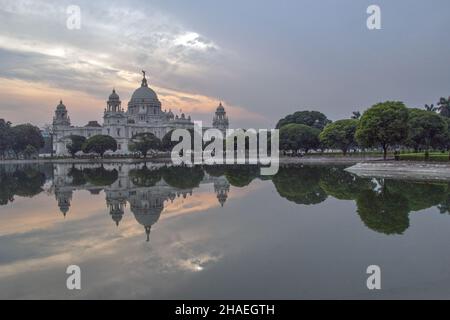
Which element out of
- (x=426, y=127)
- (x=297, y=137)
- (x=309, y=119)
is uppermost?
(x=309, y=119)

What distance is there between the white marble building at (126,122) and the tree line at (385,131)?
58063mm

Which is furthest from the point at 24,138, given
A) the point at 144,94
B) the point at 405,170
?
the point at 405,170

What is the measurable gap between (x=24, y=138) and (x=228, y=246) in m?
99.8

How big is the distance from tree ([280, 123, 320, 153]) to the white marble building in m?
56.6

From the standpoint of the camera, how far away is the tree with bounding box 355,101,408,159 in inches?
1809

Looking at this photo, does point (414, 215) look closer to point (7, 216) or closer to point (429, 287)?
point (429, 287)

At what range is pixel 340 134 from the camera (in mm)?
69938

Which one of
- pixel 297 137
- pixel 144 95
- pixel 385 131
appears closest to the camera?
pixel 385 131

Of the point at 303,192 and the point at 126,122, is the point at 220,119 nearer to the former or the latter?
the point at 126,122

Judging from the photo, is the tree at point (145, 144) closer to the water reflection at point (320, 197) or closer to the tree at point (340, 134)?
the tree at point (340, 134)

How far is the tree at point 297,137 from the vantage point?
259 ft

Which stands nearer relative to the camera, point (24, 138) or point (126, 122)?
point (24, 138)

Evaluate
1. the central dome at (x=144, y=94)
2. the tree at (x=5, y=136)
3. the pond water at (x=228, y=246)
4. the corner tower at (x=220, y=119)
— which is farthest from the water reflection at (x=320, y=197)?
the corner tower at (x=220, y=119)
